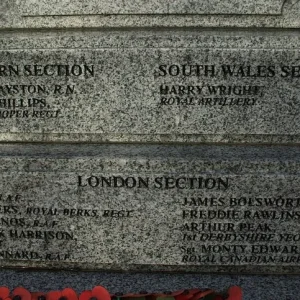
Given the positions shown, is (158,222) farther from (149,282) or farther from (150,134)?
(150,134)

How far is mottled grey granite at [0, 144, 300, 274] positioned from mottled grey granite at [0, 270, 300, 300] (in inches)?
2.3

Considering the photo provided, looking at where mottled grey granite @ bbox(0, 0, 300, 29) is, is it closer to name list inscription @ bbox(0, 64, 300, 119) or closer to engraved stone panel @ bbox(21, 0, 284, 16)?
engraved stone panel @ bbox(21, 0, 284, 16)

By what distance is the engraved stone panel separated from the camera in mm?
2789

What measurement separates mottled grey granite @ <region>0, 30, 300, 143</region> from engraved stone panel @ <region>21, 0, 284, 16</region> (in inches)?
5.0

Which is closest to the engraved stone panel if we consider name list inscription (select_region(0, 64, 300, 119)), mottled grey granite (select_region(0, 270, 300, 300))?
name list inscription (select_region(0, 64, 300, 119))

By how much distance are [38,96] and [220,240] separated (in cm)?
146

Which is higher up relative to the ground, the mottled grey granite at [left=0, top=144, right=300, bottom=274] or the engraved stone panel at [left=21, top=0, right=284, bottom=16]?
the engraved stone panel at [left=21, top=0, right=284, bottom=16]

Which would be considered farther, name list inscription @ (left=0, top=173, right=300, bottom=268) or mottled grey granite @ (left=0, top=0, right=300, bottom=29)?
name list inscription @ (left=0, top=173, right=300, bottom=268)

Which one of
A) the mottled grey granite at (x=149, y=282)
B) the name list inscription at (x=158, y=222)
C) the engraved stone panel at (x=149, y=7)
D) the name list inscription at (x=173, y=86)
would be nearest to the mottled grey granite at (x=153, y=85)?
the name list inscription at (x=173, y=86)

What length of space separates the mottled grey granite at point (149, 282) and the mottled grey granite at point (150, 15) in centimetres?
159

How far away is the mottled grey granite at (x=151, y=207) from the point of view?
3.00 meters

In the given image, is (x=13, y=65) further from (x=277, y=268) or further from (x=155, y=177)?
(x=277, y=268)

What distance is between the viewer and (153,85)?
9.64ft

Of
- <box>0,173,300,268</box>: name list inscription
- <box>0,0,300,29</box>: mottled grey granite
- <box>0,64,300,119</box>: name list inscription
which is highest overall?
<box>0,0,300,29</box>: mottled grey granite
